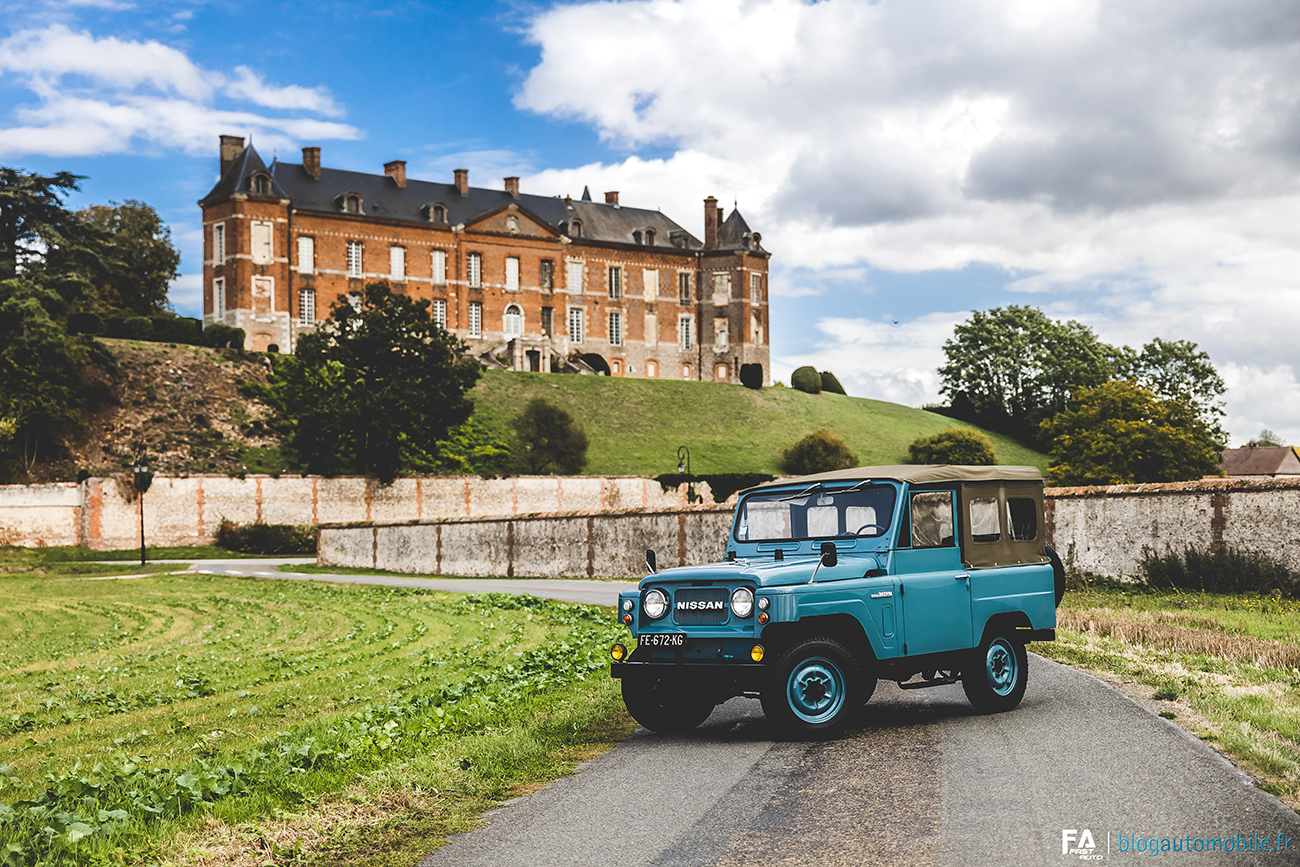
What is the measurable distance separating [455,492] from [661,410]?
2886 centimetres

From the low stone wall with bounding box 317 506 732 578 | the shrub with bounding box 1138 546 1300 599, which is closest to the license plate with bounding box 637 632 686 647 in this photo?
the shrub with bounding box 1138 546 1300 599

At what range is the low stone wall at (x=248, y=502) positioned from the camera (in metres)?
48.2

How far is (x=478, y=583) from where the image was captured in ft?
109

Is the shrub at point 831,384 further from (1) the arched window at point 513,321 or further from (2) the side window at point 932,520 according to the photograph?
(2) the side window at point 932,520

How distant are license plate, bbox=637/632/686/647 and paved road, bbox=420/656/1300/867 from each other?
819 millimetres

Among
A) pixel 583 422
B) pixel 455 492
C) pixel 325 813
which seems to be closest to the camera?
pixel 325 813

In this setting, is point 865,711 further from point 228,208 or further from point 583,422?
point 228,208

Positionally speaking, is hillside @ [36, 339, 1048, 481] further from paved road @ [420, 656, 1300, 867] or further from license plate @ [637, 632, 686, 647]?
paved road @ [420, 656, 1300, 867]

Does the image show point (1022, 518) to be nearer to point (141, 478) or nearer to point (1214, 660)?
point (1214, 660)

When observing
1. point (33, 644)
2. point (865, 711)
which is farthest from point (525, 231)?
point (865, 711)

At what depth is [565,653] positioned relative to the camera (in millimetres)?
14445

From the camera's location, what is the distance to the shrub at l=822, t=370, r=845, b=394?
97.6 m

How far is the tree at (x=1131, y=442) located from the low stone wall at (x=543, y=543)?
35.7 meters

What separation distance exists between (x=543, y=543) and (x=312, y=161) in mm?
60293
